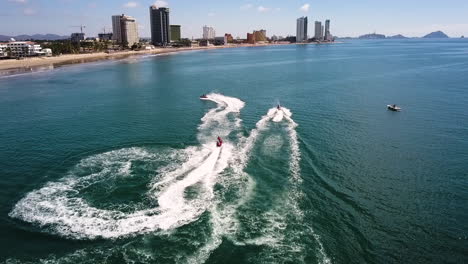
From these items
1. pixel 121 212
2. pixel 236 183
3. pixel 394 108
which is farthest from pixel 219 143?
pixel 394 108

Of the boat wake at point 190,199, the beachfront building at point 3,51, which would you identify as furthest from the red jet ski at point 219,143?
the beachfront building at point 3,51

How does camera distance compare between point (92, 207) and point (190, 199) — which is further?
point (190, 199)

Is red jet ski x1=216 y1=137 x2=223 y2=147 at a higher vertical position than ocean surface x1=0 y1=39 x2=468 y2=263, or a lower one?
higher

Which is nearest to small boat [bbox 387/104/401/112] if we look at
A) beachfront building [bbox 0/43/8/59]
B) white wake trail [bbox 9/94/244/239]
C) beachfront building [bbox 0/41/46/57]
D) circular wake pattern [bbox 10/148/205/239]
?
white wake trail [bbox 9/94/244/239]

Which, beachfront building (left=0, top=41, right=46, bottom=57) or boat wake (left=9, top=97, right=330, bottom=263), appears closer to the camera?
boat wake (left=9, top=97, right=330, bottom=263)

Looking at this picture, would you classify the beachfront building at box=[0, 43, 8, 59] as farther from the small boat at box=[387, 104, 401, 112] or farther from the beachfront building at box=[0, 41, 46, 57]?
the small boat at box=[387, 104, 401, 112]

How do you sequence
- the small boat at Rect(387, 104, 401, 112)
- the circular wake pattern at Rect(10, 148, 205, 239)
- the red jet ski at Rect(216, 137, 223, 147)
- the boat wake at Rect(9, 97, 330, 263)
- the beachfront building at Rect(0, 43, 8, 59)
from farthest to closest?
the beachfront building at Rect(0, 43, 8, 59), the small boat at Rect(387, 104, 401, 112), the red jet ski at Rect(216, 137, 223, 147), the circular wake pattern at Rect(10, 148, 205, 239), the boat wake at Rect(9, 97, 330, 263)

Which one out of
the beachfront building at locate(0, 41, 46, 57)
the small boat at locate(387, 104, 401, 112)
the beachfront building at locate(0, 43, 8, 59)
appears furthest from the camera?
the beachfront building at locate(0, 41, 46, 57)

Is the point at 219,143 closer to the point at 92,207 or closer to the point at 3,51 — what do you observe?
the point at 92,207

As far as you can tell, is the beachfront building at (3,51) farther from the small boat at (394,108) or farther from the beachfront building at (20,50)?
the small boat at (394,108)
